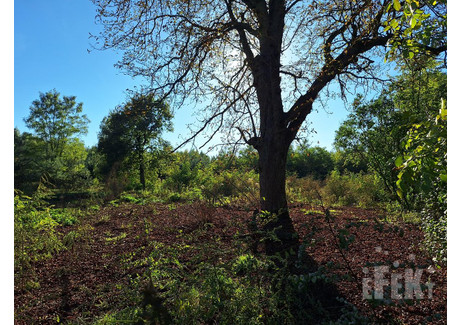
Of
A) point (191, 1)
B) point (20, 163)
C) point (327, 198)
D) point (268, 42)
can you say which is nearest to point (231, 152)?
point (268, 42)

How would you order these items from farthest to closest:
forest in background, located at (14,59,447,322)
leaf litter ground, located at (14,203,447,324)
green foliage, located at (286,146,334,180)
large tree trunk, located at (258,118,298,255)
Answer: green foliage, located at (286,146,334,180) < large tree trunk, located at (258,118,298,255) < forest in background, located at (14,59,447,322) < leaf litter ground, located at (14,203,447,324)

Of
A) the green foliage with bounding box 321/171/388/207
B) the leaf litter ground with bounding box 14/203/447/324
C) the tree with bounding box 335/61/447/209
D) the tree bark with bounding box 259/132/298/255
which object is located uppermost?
the tree with bounding box 335/61/447/209

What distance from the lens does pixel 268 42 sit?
5.59 meters

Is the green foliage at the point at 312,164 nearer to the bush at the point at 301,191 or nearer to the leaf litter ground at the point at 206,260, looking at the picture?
the bush at the point at 301,191

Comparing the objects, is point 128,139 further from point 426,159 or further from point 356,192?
point 426,159

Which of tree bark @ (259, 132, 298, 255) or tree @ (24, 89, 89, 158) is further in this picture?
tree @ (24, 89, 89, 158)

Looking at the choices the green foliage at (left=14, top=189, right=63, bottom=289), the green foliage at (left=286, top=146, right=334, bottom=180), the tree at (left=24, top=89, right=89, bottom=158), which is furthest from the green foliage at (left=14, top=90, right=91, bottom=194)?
the green foliage at (left=14, top=189, right=63, bottom=289)

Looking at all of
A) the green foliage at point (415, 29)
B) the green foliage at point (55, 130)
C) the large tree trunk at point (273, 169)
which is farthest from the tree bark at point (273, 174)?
the green foliage at point (55, 130)

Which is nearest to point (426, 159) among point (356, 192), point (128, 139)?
point (356, 192)

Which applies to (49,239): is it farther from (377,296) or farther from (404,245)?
(404,245)

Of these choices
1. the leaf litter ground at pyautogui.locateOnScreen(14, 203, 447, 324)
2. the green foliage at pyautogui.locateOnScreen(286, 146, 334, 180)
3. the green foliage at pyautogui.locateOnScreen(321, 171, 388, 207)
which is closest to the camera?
the leaf litter ground at pyautogui.locateOnScreen(14, 203, 447, 324)

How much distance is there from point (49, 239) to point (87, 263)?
724 millimetres

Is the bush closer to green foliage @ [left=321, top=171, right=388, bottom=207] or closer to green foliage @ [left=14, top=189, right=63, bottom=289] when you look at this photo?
green foliage @ [left=321, top=171, right=388, bottom=207]

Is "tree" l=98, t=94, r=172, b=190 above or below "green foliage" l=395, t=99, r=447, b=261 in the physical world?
above
